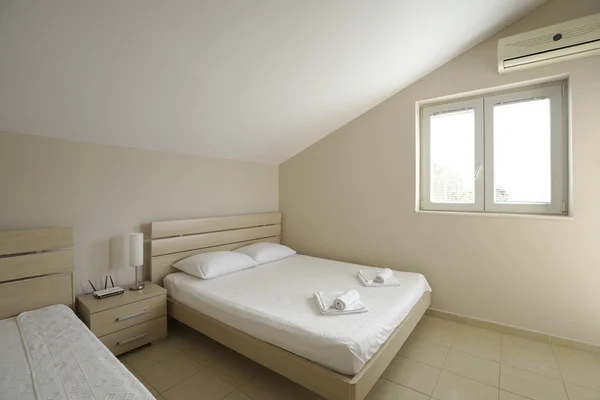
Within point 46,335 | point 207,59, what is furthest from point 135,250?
point 207,59

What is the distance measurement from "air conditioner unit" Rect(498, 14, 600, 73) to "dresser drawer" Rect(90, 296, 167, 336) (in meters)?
3.58

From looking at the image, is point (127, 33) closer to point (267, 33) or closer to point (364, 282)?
point (267, 33)

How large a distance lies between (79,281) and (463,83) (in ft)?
12.7

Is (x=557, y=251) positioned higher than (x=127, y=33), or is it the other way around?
(x=127, y=33)

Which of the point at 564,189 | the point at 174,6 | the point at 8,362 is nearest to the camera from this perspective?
the point at 8,362

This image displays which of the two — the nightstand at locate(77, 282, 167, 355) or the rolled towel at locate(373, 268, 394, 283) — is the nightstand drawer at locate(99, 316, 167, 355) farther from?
the rolled towel at locate(373, 268, 394, 283)

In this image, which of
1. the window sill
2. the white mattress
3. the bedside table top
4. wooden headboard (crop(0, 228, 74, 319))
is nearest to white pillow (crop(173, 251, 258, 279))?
the white mattress

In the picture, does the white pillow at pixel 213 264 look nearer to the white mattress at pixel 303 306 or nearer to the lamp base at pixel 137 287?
the white mattress at pixel 303 306

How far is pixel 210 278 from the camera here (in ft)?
8.47

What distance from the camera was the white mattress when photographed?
5.13ft

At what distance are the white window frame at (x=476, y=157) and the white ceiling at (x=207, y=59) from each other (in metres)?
0.44

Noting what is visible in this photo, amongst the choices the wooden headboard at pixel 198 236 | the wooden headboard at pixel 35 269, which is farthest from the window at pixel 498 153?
the wooden headboard at pixel 35 269

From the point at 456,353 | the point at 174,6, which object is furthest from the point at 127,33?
the point at 456,353

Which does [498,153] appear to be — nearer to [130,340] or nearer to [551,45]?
[551,45]
